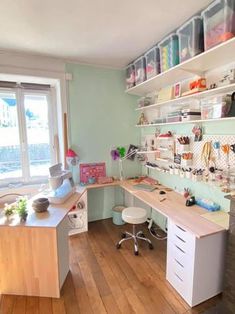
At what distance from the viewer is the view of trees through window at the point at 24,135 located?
115 inches

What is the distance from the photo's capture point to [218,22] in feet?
5.18

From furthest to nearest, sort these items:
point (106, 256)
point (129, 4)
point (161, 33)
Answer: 1. point (106, 256)
2. point (161, 33)
3. point (129, 4)

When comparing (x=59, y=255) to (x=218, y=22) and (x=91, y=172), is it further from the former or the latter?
(x=218, y=22)

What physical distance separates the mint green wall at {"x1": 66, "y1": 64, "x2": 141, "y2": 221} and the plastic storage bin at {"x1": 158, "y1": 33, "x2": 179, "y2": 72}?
1.06 metres

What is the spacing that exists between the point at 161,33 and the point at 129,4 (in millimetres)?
614

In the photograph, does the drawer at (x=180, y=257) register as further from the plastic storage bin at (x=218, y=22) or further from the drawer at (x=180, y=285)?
the plastic storage bin at (x=218, y=22)

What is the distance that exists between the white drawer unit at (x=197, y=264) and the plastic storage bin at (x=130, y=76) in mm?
2085

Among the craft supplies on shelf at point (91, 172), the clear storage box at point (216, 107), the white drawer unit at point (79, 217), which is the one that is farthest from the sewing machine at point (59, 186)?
the clear storage box at point (216, 107)

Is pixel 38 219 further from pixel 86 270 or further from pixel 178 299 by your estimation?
pixel 178 299

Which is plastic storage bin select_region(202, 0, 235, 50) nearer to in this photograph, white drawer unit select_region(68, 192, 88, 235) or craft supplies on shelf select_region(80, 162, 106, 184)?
craft supplies on shelf select_region(80, 162, 106, 184)

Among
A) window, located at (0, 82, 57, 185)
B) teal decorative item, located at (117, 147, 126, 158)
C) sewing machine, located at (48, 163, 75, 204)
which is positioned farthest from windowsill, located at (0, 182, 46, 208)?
teal decorative item, located at (117, 147, 126, 158)

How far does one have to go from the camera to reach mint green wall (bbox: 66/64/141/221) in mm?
2987

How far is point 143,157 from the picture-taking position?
333 centimetres

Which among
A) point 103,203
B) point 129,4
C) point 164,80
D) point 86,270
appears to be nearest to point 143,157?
point 103,203
